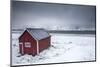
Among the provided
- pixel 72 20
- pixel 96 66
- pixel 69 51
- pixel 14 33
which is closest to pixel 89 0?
pixel 72 20

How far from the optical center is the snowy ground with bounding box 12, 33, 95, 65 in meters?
1.96

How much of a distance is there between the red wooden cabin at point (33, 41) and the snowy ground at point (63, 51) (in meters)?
0.05

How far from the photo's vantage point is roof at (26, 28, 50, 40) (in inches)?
79.0

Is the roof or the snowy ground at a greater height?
the roof

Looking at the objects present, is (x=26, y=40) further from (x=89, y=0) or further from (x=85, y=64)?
(x=89, y=0)

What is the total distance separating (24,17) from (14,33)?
0.20 m

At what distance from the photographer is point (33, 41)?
201 cm

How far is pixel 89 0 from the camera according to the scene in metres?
2.24

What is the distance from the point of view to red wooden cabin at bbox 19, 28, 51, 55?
1981 mm

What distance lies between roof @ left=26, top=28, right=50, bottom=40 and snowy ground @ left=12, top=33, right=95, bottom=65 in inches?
3.9

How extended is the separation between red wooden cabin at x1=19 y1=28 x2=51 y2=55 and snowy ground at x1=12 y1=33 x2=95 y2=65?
0.05 m

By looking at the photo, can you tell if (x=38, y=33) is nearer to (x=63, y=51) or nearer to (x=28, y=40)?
(x=28, y=40)

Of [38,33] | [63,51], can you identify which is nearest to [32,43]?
[38,33]

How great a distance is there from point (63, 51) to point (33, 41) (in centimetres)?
37
